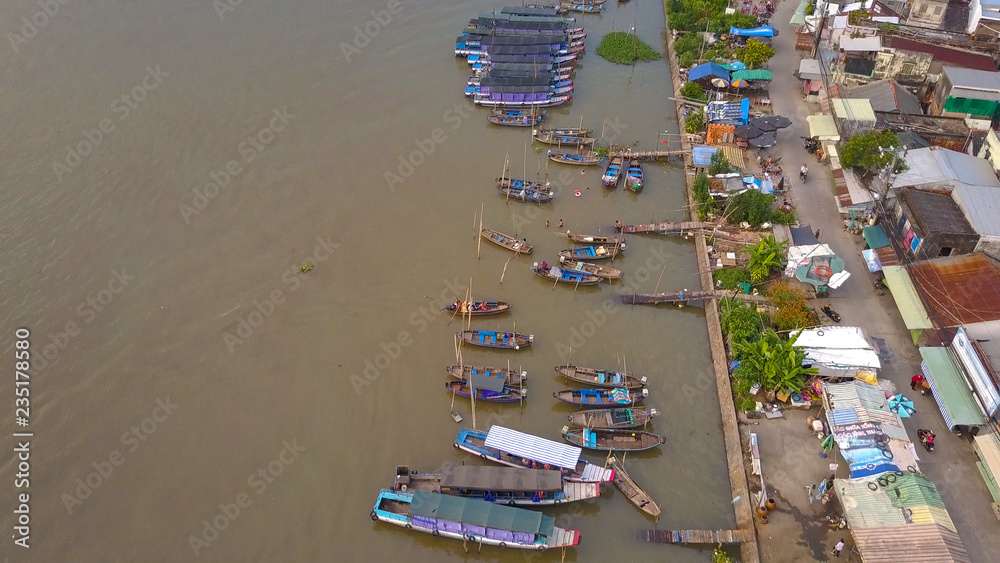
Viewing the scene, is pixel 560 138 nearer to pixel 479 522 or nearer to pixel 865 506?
pixel 479 522

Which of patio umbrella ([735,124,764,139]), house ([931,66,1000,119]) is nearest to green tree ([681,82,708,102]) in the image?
patio umbrella ([735,124,764,139])

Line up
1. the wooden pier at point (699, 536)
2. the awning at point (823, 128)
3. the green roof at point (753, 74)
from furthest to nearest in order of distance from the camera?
the green roof at point (753, 74) → the awning at point (823, 128) → the wooden pier at point (699, 536)

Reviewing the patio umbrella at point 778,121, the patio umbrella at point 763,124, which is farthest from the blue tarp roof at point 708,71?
the patio umbrella at point 778,121

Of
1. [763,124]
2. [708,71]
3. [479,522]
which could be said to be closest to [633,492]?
[479,522]

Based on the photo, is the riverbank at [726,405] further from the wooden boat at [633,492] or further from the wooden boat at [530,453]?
the wooden boat at [530,453]

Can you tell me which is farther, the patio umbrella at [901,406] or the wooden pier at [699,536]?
the patio umbrella at [901,406]

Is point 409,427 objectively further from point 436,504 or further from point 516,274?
point 516,274

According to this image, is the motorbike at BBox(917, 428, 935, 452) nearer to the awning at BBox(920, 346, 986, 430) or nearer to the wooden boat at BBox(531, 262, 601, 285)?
the awning at BBox(920, 346, 986, 430)
